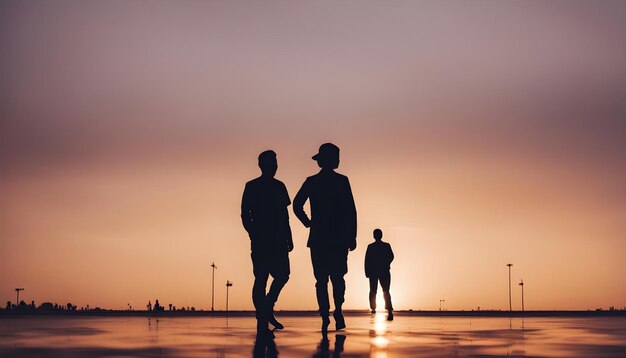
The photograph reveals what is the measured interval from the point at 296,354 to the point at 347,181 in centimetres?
501

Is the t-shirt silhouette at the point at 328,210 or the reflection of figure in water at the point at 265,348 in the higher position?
the t-shirt silhouette at the point at 328,210

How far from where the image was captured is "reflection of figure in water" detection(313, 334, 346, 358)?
22.9 feet

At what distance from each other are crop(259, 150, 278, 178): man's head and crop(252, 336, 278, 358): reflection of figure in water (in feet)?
7.96

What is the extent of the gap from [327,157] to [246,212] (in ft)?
5.14

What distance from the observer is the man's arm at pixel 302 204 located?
11.6m

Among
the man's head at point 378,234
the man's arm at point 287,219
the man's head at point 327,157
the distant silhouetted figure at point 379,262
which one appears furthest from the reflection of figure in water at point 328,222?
the man's head at point 378,234

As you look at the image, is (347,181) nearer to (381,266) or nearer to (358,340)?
(358,340)

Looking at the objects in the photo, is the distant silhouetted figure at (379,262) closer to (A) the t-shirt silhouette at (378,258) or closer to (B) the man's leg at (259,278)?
(A) the t-shirt silhouette at (378,258)

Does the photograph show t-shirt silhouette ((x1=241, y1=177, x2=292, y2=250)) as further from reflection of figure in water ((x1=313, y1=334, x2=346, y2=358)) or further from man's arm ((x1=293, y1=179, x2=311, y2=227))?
reflection of figure in water ((x1=313, y1=334, x2=346, y2=358))

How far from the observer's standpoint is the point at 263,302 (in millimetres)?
10672

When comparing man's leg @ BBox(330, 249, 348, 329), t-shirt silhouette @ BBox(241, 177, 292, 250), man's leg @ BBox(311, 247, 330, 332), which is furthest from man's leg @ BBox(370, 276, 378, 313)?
t-shirt silhouette @ BBox(241, 177, 292, 250)

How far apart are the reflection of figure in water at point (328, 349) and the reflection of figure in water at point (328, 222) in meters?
1.94

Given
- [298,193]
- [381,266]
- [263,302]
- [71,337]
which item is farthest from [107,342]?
[381,266]

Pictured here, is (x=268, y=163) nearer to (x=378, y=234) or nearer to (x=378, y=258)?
(x=378, y=258)
